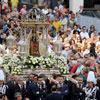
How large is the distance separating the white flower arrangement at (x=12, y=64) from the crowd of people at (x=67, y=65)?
196cm

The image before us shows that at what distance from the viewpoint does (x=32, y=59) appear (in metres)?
28.8

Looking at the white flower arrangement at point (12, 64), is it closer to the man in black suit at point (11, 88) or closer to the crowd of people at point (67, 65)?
the crowd of people at point (67, 65)

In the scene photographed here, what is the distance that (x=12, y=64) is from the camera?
28578 mm

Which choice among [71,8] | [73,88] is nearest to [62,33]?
[71,8]

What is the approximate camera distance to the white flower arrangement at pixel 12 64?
2834 centimetres

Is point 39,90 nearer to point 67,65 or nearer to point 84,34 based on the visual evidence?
point 67,65

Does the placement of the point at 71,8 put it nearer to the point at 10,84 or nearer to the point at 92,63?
the point at 92,63

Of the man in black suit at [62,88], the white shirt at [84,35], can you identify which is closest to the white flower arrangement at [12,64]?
the man in black suit at [62,88]

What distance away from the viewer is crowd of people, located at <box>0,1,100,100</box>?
76.5 ft

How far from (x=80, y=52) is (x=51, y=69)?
506cm

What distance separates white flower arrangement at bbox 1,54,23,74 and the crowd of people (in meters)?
1.96

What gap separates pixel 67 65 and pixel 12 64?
2.28 meters

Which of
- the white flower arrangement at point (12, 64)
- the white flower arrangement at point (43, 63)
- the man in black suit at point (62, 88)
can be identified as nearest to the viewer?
the man in black suit at point (62, 88)

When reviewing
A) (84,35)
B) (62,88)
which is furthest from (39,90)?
(84,35)
